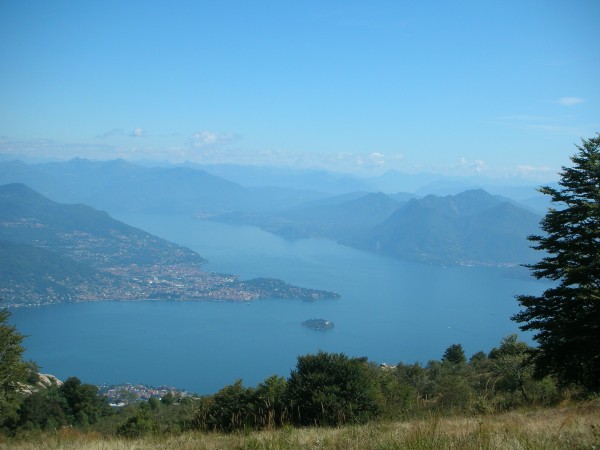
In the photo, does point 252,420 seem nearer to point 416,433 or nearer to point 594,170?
point 416,433

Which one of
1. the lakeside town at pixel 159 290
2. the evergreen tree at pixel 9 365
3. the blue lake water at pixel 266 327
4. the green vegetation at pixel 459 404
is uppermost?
the green vegetation at pixel 459 404

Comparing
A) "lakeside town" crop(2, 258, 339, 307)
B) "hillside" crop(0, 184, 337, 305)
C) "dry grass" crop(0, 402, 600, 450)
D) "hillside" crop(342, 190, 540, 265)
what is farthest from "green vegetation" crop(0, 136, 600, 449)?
"hillside" crop(342, 190, 540, 265)

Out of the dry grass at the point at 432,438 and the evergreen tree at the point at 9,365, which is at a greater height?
the dry grass at the point at 432,438

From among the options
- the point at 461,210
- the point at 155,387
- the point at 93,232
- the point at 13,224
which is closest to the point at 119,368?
the point at 155,387

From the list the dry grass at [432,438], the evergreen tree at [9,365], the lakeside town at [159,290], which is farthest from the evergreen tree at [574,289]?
the lakeside town at [159,290]

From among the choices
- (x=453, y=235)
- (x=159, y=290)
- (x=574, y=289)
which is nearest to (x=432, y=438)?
(x=574, y=289)

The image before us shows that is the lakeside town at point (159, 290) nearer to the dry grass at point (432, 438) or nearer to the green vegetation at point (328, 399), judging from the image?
the green vegetation at point (328, 399)

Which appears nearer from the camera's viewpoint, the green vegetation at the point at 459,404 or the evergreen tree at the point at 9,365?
the green vegetation at the point at 459,404
